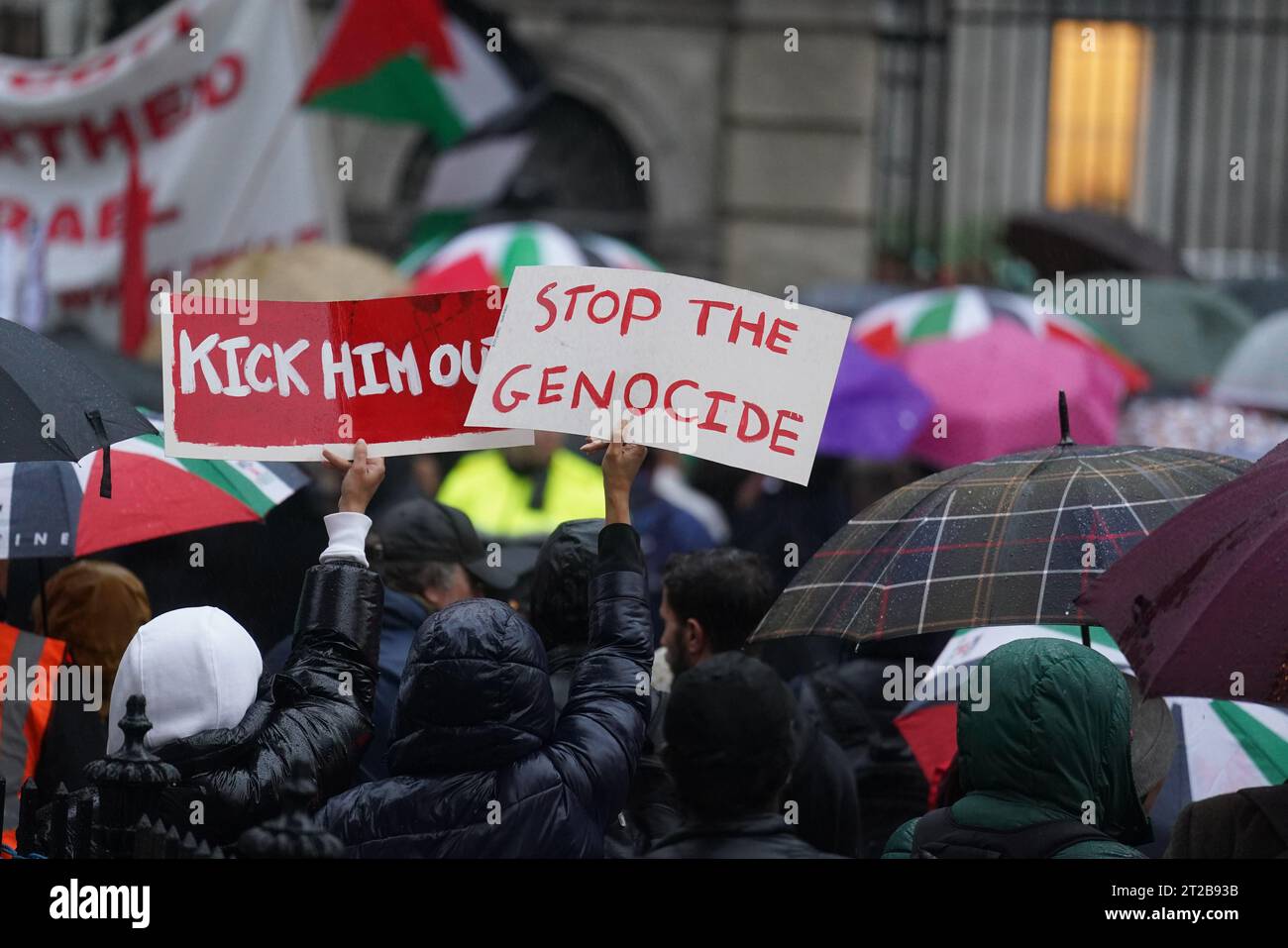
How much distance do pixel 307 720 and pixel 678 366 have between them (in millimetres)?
955

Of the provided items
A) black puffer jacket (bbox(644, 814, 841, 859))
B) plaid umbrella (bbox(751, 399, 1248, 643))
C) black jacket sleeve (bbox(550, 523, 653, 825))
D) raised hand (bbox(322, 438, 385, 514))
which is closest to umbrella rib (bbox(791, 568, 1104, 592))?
plaid umbrella (bbox(751, 399, 1248, 643))

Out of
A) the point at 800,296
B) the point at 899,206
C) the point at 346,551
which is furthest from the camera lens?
the point at 899,206

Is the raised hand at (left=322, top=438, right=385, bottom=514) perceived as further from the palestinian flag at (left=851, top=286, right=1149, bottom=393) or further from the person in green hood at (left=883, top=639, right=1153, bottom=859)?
the palestinian flag at (left=851, top=286, right=1149, bottom=393)

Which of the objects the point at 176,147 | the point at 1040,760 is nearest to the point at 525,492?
the point at 176,147

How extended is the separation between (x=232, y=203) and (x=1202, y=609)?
23.7 ft

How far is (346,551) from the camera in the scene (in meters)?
3.52

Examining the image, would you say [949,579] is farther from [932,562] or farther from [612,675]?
[612,675]

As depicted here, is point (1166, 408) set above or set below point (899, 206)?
below

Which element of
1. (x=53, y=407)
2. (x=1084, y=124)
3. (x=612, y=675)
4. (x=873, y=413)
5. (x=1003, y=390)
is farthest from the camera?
(x=1084, y=124)

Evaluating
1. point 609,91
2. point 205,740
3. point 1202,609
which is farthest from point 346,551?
point 609,91

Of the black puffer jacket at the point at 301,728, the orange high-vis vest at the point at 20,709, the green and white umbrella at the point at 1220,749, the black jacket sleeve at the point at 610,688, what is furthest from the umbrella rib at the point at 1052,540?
the orange high-vis vest at the point at 20,709

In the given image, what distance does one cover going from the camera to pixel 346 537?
353 cm

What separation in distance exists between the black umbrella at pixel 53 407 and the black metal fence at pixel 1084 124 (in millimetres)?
11156
